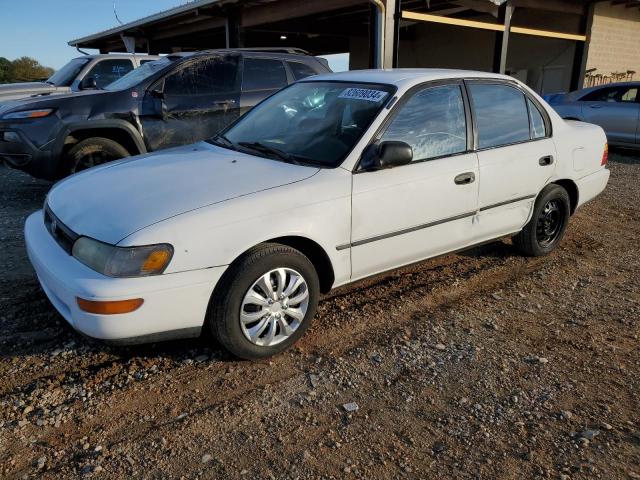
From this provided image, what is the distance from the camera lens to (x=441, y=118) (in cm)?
385

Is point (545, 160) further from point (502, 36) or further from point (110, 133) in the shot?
point (502, 36)

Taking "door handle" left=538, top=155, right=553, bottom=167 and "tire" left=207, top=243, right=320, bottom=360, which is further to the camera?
"door handle" left=538, top=155, right=553, bottom=167

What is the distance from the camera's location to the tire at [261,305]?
286 centimetres

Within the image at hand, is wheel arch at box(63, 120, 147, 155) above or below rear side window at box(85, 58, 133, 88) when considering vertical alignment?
below

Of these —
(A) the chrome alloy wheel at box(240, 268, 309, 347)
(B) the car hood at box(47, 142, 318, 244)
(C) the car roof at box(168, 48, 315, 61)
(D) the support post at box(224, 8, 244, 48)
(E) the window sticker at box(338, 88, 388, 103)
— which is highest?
(D) the support post at box(224, 8, 244, 48)

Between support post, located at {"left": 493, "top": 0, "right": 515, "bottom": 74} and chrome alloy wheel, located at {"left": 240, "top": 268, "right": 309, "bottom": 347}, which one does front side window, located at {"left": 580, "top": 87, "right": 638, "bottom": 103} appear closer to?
support post, located at {"left": 493, "top": 0, "right": 515, "bottom": 74}

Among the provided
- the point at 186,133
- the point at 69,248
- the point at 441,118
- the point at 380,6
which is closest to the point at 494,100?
the point at 441,118

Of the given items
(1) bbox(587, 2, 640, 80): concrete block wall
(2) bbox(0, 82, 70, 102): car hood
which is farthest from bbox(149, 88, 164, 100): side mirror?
(1) bbox(587, 2, 640, 80): concrete block wall

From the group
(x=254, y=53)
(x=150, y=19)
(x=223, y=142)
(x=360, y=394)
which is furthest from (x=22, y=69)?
(x=360, y=394)

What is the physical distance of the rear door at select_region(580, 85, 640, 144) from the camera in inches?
419

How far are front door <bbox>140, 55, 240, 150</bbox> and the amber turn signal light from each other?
13.6ft

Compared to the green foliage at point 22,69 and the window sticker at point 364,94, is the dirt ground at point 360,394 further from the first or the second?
the green foliage at point 22,69

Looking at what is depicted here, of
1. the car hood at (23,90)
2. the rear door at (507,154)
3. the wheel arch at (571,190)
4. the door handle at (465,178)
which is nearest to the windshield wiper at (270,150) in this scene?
the door handle at (465,178)

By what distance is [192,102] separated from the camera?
6.55 m
